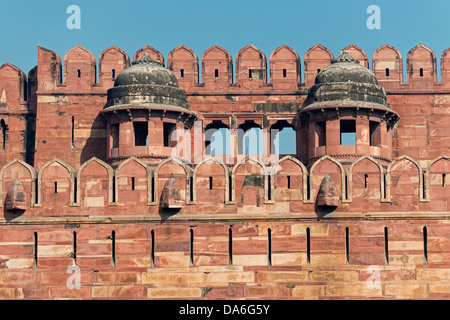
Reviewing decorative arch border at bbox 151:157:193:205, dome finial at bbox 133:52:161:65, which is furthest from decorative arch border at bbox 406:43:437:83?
decorative arch border at bbox 151:157:193:205

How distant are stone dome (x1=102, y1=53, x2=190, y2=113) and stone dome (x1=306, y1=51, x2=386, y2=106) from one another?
14.4ft

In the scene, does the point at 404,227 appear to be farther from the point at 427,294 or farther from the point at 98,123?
the point at 98,123

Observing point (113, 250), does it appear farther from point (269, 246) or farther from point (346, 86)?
point (346, 86)

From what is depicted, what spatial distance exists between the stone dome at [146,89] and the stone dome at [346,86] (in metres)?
4.38

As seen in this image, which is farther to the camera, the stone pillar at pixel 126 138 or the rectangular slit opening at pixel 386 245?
the stone pillar at pixel 126 138

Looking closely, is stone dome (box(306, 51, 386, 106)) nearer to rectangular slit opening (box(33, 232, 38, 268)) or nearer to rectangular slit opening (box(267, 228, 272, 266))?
rectangular slit opening (box(267, 228, 272, 266))

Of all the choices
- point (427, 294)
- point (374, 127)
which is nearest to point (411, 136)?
point (374, 127)

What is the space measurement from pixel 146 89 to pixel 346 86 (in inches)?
248

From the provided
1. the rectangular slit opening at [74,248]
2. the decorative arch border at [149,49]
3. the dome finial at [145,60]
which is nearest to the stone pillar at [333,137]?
the dome finial at [145,60]

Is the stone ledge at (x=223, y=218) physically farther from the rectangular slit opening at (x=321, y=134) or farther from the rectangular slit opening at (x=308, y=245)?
the rectangular slit opening at (x=321, y=134)

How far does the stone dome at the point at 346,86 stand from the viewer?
35906mm

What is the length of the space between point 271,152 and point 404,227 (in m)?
6.73

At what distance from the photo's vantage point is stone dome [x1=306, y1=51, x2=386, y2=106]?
1414 inches

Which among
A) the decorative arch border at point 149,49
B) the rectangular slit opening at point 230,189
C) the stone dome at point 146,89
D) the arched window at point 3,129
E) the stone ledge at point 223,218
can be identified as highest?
the decorative arch border at point 149,49
